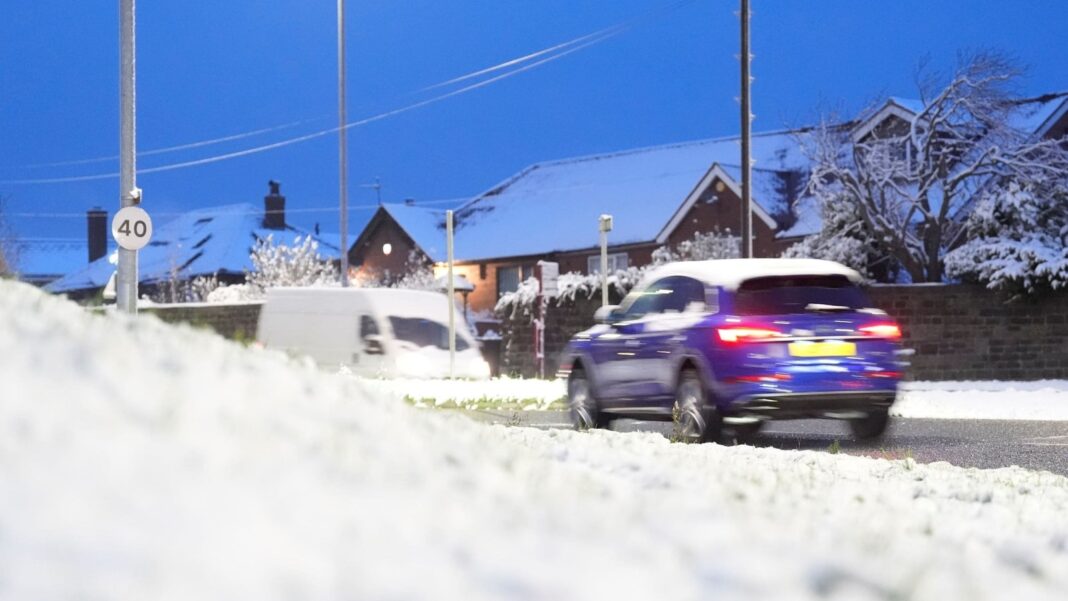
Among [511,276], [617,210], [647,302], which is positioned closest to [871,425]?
[647,302]

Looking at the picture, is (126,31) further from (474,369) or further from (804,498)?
(804,498)

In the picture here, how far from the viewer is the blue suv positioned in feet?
38.2

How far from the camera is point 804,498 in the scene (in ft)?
17.4

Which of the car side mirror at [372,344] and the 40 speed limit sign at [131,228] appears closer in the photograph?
the 40 speed limit sign at [131,228]

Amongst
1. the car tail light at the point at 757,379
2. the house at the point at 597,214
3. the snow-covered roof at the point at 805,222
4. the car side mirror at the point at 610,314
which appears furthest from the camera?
the house at the point at 597,214

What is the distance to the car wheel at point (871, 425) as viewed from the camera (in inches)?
504

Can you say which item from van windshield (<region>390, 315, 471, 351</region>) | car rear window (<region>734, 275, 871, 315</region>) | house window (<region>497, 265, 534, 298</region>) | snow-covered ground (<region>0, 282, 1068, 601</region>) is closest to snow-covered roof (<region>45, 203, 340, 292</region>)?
house window (<region>497, 265, 534, 298</region>)

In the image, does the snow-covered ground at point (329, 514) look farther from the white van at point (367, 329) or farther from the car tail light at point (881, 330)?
the white van at point (367, 329)

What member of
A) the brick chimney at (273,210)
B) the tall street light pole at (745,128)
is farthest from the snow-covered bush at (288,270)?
the tall street light pole at (745,128)

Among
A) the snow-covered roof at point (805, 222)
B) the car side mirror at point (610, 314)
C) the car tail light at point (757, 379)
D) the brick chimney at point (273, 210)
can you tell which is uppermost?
the brick chimney at point (273, 210)

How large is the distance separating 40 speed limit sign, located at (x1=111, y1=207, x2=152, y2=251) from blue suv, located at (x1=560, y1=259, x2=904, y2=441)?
9793 mm

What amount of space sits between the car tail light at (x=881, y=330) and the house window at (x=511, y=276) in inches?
1659

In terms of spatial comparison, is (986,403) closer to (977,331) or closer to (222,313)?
(977,331)

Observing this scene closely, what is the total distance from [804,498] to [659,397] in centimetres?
724
